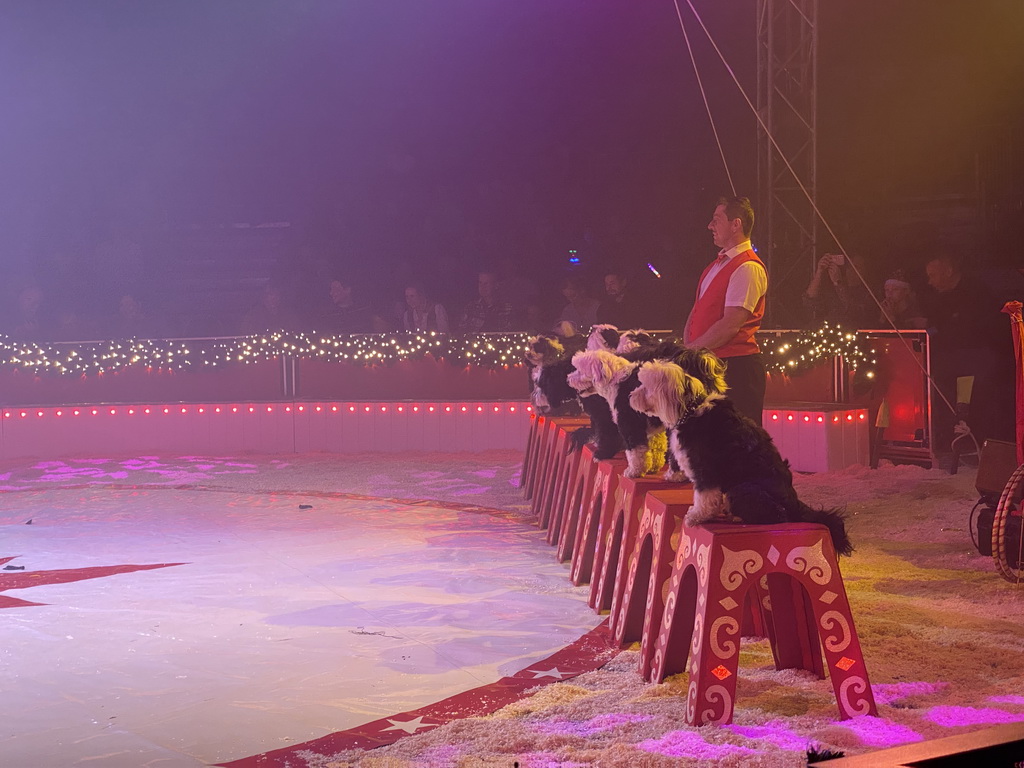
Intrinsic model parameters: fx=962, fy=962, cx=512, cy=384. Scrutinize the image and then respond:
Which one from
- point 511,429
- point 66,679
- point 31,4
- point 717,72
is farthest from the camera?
point 31,4

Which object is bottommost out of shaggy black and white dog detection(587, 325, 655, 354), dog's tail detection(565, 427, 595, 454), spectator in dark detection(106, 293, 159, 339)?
dog's tail detection(565, 427, 595, 454)

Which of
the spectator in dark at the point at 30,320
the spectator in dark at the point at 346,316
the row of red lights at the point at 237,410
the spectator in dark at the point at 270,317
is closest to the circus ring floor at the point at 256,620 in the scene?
the row of red lights at the point at 237,410

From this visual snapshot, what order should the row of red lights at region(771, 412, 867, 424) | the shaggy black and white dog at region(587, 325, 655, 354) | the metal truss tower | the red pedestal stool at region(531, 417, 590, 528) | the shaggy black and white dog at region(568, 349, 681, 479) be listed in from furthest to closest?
the metal truss tower
the row of red lights at region(771, 412, 867, 424)
the red pedestal stool at region(531, 417, 590, 528)
the shaggy black and white dog at region(587, 325, 655, 354)
the shaggy black and white dog at region(568, 349, 681, 479)

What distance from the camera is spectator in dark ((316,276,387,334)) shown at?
1127 cm

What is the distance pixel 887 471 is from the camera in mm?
7613

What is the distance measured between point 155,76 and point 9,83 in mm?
2131

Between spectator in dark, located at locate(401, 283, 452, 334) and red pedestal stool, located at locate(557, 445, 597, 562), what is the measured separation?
586cm

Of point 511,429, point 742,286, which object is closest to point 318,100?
point 511,429

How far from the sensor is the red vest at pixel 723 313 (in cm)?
371

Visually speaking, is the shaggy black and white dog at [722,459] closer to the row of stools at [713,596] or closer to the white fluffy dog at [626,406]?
the row of stools at [713,596]

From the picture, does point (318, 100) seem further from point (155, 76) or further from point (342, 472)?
point (342, 472)

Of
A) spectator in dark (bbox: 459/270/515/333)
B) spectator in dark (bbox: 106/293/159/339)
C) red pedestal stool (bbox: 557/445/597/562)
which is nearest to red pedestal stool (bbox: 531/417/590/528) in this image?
red pedestal stool (bbox: 557/445/597/562)

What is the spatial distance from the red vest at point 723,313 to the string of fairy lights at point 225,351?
6.49 meters

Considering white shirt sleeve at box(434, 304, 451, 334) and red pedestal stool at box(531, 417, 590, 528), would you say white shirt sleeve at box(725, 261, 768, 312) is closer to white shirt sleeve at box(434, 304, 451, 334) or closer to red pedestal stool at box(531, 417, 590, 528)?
red pedestal stool at box(531, 417, 590, 528)
